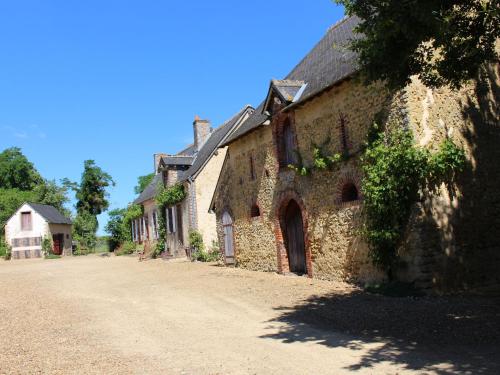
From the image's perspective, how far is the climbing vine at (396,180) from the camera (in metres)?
10.3

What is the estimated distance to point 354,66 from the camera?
1186cm

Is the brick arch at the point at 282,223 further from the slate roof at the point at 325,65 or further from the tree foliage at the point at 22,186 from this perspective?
the tree foliage at the point at 22,186

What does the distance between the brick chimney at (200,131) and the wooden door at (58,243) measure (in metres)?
24.5

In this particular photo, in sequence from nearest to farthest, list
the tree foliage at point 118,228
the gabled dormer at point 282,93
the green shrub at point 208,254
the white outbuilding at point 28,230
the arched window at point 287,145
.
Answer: the gabled dormer at point 282,93 < the arched window at point 287,145 < the green shrub at point 208,254 < the tree foliage at point 118,228 < the white outbuilding at point 28,230

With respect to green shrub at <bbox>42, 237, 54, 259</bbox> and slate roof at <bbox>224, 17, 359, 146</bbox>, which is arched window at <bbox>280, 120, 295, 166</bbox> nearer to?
slate roof at <bbox>224, 17, 359, 146</bbox>

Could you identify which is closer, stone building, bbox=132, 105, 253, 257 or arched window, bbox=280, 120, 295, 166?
arched window, bbox=280, 120, 295, 166

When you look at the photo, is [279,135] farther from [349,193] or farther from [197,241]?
[197,241]

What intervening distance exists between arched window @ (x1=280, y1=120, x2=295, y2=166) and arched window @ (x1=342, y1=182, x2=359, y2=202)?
2.66 metres

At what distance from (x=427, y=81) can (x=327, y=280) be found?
7206 mm

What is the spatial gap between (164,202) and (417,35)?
23533 millimetres

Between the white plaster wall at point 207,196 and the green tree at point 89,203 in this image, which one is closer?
the white plaster wall at point 207,196

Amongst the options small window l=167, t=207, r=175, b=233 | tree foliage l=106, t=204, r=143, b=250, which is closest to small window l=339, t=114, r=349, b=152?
small window l=167, t=207, r=175, b=233

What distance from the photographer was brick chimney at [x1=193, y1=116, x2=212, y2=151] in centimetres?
3011

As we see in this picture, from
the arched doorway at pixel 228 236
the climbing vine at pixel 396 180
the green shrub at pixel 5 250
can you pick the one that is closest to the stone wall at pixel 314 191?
the arched doorway at pixel 228 236
